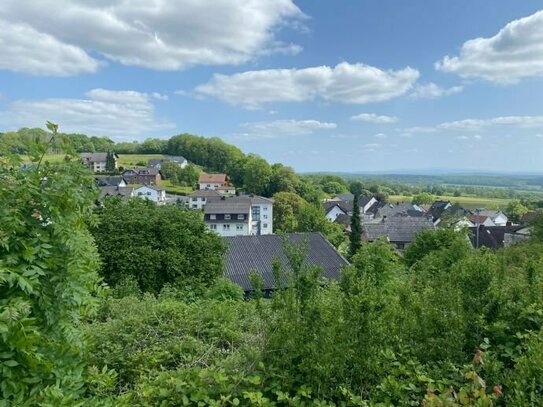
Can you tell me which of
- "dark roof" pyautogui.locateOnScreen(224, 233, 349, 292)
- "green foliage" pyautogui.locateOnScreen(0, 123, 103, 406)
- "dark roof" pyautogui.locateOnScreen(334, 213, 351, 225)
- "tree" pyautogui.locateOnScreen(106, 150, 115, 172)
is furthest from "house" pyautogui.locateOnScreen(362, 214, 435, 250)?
Answer: "tree" pyautogui.locateOnScreen(106, 150, 115, 172)

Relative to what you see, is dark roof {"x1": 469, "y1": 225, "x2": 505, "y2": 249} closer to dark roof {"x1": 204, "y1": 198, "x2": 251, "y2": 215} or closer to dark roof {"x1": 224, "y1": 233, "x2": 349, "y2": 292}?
dark roof {"x1": 204, "y1": 198, "x2": 251, "y2": 215}

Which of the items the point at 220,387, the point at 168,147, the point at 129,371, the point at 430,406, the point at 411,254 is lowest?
the point at 411,254

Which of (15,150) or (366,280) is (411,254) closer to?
(366,280)

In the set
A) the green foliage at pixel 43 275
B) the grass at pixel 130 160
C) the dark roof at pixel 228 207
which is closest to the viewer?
the green foliage at pixel 43 275

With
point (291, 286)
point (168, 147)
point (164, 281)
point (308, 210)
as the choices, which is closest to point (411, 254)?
point (164, 281)

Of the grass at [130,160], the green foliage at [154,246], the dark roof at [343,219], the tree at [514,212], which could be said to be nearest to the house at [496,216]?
the tree at [514,212]

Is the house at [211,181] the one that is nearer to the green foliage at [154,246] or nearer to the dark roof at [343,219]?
the dark roof at [343,219]

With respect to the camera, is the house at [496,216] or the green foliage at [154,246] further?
the house at [496,216]
